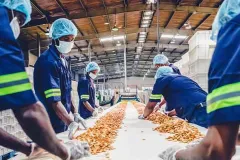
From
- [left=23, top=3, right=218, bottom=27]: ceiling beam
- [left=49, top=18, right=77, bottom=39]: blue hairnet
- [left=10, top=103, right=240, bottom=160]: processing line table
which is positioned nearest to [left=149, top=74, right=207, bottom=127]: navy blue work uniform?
[left=10, top=103, right=240, bottom=160]: processing line table

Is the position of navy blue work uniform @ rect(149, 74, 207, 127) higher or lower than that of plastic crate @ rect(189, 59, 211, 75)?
lower

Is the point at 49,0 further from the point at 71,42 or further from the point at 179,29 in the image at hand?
the point at 179,29

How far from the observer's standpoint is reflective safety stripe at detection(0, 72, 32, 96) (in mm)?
864

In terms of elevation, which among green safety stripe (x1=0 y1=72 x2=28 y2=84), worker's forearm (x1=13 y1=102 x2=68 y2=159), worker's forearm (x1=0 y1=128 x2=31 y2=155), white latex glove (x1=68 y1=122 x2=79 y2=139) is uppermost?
green safety stripe (x1=0 y1=72 x2=28 y2=84)

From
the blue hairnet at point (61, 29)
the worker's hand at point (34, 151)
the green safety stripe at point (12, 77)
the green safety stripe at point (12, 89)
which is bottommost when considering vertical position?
the worker's hand at point (34, 151)

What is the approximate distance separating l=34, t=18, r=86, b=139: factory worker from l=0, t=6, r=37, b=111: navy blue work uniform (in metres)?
1.14

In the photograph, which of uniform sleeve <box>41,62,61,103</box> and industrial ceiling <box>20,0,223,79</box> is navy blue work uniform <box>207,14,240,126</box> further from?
industrial ceiling <box>20,0,223,79</box>

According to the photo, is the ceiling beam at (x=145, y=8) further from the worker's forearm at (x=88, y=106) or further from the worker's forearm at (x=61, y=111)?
the worker's forearm at (x=61, y=111)

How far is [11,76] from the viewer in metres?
0.87

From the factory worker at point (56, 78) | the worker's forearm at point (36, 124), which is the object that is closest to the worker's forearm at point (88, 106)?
the factory worker at point (56, 78)

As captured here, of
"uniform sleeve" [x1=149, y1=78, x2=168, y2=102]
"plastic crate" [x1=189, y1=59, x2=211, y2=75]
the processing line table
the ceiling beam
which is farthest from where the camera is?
the ceiling beam

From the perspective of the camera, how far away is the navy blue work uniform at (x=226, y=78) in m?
0.79

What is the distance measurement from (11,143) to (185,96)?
224 centimetres

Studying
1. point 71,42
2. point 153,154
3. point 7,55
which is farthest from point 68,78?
point 7,55
